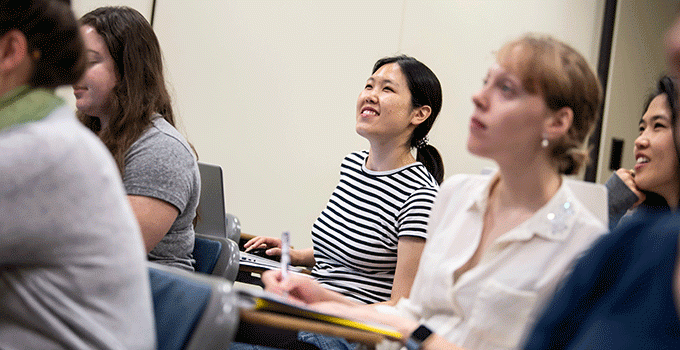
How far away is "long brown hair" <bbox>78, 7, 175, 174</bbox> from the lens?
1.95m

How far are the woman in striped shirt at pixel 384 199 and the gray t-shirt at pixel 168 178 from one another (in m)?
0.46

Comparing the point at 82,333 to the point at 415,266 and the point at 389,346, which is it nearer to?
the point at 389,346

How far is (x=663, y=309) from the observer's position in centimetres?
71

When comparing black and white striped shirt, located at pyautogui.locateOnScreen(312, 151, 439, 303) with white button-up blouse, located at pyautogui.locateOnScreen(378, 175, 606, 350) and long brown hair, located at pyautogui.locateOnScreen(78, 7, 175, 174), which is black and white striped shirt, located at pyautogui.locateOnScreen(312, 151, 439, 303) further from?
long brown hair, located at pyautogui.locateOnScreen(78, 7, 175, 174)

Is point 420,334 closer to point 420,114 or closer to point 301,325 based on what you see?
point 301,325

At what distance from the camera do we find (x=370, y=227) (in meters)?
2.12

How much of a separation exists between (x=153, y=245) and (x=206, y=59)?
2.01 m

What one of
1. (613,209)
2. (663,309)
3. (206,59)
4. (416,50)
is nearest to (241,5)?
(206,59)

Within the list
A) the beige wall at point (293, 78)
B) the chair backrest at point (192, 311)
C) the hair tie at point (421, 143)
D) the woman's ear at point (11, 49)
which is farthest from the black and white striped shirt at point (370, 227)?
the beige wall at point (293, 78)

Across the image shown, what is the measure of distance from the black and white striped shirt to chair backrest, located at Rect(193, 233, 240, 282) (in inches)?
11.5

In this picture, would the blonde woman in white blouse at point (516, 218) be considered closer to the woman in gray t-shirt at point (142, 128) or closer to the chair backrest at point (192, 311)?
the chair backrest at point (192, 311)

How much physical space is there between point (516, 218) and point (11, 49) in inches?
37.9

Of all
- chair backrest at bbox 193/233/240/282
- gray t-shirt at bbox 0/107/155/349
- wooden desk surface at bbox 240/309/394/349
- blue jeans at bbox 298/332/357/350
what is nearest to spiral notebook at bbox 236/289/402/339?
wooden desk surface at bbox 240/309/394/349

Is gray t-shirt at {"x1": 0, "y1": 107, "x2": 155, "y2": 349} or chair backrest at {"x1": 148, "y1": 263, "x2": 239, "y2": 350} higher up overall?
gray t-shirt at {"x1": 0, "y1": 107, "x2": 155, "y2": 349}
